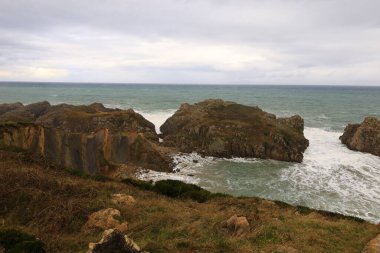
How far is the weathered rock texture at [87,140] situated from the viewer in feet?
96.3

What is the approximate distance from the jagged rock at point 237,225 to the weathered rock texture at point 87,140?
14489 millimetres

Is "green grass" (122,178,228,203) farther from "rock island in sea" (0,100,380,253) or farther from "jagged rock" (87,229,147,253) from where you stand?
"jagged rock" (87,229,147,253)

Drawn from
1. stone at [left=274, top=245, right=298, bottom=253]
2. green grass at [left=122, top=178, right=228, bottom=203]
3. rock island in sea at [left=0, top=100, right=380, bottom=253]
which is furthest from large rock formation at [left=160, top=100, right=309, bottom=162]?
stone at [left=274, top=245, right=298, bottom=253]

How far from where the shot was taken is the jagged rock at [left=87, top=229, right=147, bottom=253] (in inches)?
415

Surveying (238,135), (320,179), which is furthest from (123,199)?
(238,135)

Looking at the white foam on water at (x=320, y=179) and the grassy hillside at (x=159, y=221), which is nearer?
the grassy hillside at (x=159, y=221)

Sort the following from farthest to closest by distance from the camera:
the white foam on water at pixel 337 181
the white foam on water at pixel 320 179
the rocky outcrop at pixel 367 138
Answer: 1. the rocky outcrop at pixel 367 138
2. the white foam on water at pixel 320 179
3. the white foam on water at pixel 337 181

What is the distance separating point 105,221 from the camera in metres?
16.0

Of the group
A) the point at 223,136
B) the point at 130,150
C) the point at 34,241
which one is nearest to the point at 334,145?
the point at 223,136

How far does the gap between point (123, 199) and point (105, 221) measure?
10.1 feet

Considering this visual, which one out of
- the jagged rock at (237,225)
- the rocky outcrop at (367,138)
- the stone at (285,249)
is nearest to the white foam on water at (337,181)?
the rocky outcrop at (367,138)

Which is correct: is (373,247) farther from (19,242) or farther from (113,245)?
(19,242)

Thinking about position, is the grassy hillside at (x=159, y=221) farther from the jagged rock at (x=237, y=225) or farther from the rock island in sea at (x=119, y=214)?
the jagged rock at (x=237, y=225)

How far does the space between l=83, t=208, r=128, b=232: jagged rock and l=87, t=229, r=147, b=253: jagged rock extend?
5.03 m
